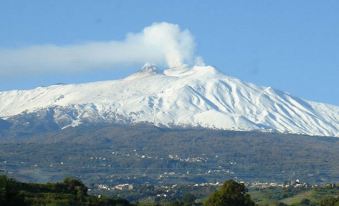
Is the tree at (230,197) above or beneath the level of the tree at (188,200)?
beneath

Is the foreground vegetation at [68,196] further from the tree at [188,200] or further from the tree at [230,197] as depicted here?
the tree at [188,200]

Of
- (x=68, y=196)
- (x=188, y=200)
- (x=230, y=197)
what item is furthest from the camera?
(x=188, y=200)

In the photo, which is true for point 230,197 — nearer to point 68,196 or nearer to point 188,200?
point 68,196

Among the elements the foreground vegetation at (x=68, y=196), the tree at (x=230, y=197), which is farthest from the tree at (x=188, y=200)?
the tree at (x=230, y=197)

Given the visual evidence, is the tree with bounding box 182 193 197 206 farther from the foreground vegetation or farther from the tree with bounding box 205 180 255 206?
the tree with bounding box 205 180 255 206

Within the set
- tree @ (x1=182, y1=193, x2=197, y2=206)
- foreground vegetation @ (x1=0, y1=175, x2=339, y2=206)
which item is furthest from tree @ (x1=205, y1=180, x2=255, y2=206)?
tree @ (x1=182, y1=193, x2=197, y2=206)

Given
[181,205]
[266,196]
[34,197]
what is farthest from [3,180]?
[266,196]

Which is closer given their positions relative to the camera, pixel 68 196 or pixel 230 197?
pixel 68 196

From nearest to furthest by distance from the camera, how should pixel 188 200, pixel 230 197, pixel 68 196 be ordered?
1. pixel 68 196
2. pixel 230 197
3. pixel 188 200

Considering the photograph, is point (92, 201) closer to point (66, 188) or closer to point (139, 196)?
point (66, 188)

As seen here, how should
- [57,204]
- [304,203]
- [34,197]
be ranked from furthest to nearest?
1. [304,203]
2. [34,197]
3. [57,204]

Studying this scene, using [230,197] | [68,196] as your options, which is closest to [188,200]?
[230,197]
